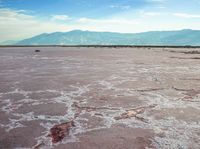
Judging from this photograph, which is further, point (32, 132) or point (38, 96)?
point (38, 96)

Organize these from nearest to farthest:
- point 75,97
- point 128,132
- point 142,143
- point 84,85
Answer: point 142,143 < point 128,132 < point 75,97 < point 84,85

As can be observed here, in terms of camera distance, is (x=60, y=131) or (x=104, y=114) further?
(x=104, y=114)

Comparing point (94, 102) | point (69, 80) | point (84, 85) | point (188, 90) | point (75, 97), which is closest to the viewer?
point (94, 102)

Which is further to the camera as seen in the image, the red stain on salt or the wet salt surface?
the red stain on salt

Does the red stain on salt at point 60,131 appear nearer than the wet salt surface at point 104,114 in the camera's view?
No

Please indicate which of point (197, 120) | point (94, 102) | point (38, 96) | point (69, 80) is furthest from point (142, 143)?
point (69, 80)

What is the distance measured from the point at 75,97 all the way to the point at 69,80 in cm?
606

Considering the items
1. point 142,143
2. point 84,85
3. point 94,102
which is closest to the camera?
point 142,143

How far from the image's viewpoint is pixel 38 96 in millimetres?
14898

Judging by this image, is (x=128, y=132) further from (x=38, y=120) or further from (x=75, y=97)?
(x=75, y=97)

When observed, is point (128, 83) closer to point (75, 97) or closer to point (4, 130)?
point (75, 97)

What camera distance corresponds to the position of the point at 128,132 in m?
9.20

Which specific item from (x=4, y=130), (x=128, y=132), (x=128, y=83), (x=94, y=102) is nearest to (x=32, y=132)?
(x=4, y=130)

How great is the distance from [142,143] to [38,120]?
4.35 meters
